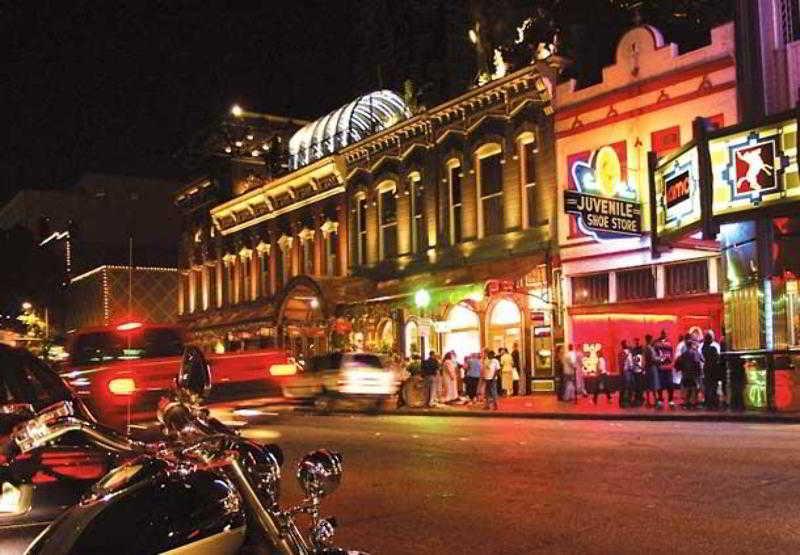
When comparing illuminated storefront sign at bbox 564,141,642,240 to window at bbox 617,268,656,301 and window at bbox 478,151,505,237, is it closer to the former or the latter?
window at bbox 617,268,656,301

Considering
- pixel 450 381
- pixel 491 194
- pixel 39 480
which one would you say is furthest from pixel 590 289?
pixel 39 480

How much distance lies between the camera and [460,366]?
2883cm

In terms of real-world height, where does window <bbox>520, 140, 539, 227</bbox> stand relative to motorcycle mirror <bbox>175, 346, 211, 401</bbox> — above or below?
above

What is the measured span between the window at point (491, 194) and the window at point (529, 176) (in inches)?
41.8

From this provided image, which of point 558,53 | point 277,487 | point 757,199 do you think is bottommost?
point 277,487

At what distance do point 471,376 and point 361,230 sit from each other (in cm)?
1169

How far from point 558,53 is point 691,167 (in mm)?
9152

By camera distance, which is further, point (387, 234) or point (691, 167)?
point (387, 234)

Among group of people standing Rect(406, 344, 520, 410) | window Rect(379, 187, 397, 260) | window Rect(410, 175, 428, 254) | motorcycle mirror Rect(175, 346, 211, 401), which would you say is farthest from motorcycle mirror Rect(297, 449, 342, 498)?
window Rect(379, 187, 397, 260)

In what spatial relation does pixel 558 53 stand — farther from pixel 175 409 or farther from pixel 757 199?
pixel 175 409

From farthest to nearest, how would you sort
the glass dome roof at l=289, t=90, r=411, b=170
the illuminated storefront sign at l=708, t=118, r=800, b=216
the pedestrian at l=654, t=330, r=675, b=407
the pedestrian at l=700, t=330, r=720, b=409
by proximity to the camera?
the glass dome roof at l=289, t=90, r=411, b=170, the pedestrian at l=654, t=330, r=675, b=407, the pedestrian at l=700, t=330, r=720, b=409, the illuminated storefront sign at l=708, t=118, r=800, b=216

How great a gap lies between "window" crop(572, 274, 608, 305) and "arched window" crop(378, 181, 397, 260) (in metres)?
9.42

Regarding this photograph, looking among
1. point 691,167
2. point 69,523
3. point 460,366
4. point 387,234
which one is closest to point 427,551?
point 69,523

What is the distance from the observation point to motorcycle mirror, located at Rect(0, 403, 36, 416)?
19.6ft
